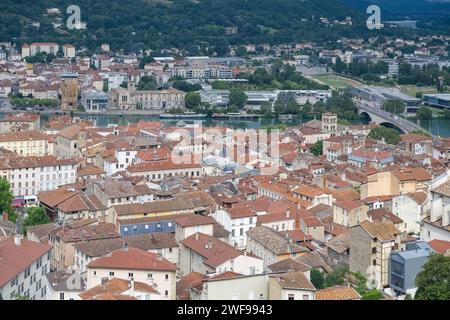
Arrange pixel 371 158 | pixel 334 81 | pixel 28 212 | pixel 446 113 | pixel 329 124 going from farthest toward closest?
pixel 334 81
pixel 446 113
pixel 329 124
pixel 371 158
pixel 28 212

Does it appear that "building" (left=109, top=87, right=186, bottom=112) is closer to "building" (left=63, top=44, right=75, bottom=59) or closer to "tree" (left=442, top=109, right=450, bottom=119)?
"tree" (left=442, top=109, right=450, bottom=119)

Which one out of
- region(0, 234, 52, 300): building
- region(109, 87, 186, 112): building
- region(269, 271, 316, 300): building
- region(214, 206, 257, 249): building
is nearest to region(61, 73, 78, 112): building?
region(109, 87, 186, 112): building

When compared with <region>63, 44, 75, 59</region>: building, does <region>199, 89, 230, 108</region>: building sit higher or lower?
lower

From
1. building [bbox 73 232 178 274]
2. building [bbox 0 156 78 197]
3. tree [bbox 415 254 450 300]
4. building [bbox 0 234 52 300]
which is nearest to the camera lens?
tree [bbox 415 254 450 300]

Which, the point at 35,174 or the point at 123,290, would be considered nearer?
the point at 123,290

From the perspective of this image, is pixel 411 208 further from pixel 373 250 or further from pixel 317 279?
pixel 317 279

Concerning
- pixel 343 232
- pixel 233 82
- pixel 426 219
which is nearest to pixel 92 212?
pixel 343 232

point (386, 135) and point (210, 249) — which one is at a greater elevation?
point (210, 249)

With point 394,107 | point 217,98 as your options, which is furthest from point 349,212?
point 217,98
